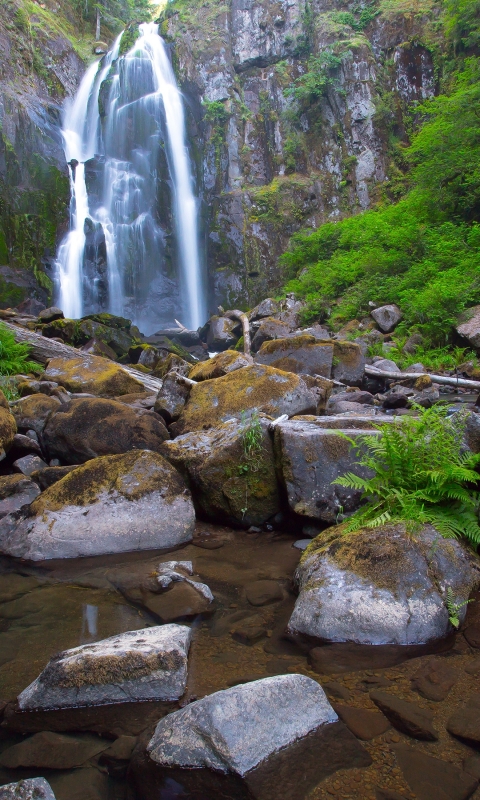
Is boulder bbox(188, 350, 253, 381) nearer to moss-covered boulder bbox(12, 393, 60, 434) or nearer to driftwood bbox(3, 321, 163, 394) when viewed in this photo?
moss-covered boulder bbox(12, 393, 60, 434)

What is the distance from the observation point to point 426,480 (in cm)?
366

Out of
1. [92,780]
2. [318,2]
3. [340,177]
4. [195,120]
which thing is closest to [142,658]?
[92,780]

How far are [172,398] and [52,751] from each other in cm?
490

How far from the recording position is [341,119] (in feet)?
102

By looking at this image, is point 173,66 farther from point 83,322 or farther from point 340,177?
point 83,322

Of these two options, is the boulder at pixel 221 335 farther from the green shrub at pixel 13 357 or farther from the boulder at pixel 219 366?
the boulder at pixel 219 366

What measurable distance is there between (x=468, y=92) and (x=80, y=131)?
20329 mm

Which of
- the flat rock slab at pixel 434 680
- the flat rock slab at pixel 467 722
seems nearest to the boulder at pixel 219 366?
the flat rock slab at pixel 434 680

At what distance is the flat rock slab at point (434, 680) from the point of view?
242 centimetres

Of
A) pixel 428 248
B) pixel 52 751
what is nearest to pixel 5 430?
pixel 52 751

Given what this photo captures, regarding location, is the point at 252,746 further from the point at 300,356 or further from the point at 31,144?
the point at 31,144

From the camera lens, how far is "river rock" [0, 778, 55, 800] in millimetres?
1810

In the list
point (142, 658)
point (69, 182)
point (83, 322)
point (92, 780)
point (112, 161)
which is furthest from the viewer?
point (112, 161)

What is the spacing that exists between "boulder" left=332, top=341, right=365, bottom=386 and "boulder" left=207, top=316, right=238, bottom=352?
30.8 ft
